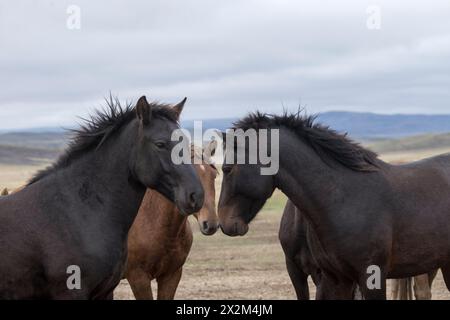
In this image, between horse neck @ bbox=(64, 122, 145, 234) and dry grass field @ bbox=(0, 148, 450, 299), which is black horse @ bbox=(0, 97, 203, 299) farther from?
dry grass field @ bbox=(0, 148, 450, 299)

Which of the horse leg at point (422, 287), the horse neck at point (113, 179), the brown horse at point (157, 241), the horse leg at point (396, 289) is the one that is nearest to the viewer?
the horse neck at point (113, 179)

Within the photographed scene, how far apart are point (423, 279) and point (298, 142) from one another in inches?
171

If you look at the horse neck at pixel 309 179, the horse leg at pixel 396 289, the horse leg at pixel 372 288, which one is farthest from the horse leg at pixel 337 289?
the horse leg at pixel 396 289

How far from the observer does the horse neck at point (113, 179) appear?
643 centimetres

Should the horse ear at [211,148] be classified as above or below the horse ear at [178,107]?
below

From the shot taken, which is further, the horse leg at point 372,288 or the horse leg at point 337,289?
the horse leg at point 337,289

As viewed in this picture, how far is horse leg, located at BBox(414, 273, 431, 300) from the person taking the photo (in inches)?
424

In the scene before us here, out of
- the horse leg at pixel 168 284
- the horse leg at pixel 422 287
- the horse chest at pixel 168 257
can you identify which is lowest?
the horse leg at pixel 422 287

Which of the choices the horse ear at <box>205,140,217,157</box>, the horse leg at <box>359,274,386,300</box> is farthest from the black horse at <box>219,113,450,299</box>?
the horse ear at <box>205,140,217,157</box>

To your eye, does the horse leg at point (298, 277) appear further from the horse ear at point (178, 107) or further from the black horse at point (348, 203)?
the horse ear at point (178, 107)

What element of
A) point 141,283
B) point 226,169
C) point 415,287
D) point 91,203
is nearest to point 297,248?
point 141,283

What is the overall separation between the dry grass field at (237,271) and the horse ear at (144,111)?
729cm

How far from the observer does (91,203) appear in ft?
21.0
